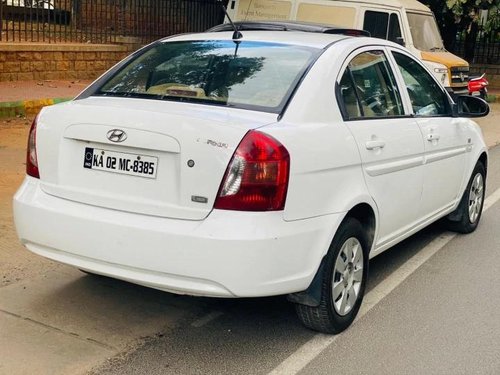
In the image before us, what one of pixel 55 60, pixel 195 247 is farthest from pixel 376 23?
pixel 195 247

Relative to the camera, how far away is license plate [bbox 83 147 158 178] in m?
3.59

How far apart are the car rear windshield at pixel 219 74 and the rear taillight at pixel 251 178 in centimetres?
43

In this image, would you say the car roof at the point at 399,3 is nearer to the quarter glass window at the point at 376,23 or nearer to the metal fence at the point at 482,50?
the quarter glass window at the point at 376,23

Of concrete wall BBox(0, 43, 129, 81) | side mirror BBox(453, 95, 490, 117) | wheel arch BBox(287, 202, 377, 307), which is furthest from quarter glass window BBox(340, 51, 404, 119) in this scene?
Answer: concrete wall BBox(0, 43, 129, 81)

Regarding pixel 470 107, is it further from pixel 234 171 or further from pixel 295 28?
pixel 234 171

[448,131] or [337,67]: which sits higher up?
[337,67]

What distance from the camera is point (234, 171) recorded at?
3.45 m

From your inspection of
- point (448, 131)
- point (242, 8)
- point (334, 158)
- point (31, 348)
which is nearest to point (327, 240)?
point (334, 158)

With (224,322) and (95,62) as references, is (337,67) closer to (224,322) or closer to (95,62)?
(224,322)

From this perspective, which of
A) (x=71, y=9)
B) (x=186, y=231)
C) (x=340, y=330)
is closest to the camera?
(x=186, y=231)

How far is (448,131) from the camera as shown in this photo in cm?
552

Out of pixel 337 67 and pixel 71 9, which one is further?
pixel 71 9

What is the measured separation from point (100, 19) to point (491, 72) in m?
13.3

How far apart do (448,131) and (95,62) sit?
34.8ft
